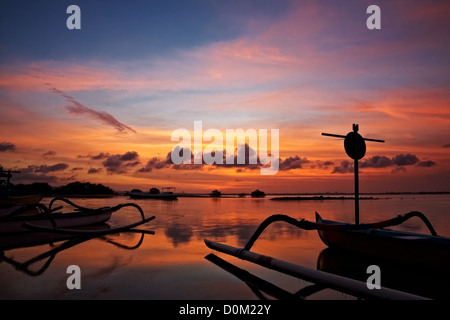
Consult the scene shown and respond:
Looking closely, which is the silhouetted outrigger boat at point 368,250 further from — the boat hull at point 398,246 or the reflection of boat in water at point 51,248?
the reflection of boat in water at point 51,248

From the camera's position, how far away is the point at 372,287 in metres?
5.90

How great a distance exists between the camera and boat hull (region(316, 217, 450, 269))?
7.59m

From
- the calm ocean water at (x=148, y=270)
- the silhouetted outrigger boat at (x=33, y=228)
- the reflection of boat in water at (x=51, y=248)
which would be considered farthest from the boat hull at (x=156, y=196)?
the calm ocean water at (x=148, y=270)

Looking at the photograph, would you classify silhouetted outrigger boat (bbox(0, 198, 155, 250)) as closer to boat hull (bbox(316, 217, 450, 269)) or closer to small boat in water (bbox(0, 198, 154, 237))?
small boat in water (bbox(0, 198, 154, 237))

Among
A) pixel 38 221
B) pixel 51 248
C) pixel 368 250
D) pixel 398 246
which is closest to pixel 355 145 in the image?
pixel 368 250

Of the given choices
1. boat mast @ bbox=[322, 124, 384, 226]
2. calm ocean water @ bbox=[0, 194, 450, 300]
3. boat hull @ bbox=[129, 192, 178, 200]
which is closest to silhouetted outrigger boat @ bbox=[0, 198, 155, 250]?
calm ocean water @ bbox=[0, 194, 450, 300]

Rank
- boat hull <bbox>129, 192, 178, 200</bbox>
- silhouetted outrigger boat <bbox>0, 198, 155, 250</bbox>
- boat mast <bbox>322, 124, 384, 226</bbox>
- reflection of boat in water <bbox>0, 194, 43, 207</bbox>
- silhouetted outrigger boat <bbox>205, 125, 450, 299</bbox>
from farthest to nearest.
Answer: boat hull <bbox>129, 192, 178, 200</bbox> → reflection of boat in water <bbox>0, 194, 43, 207</bbox> → silhouetted outrigger boat <bbox>0, 198, 155, 250</bbox> → boat mast <bbox>322, 124, 384, 226</bbox> → silhouetted outrigger boat <bbox>205, 125, 450, 299</bbox>

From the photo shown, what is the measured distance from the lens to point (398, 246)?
8.46 meters

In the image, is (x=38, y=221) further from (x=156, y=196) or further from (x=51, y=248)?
(x=156, y=196)

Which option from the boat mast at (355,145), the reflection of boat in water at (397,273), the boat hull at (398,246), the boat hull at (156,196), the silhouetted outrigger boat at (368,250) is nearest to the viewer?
the silhouetted outrigger boat at (368,250)

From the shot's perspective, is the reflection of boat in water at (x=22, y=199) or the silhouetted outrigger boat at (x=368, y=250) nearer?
the silhouetted outrigger boat at (x=368, y=250)

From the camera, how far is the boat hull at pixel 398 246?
24.9 feet

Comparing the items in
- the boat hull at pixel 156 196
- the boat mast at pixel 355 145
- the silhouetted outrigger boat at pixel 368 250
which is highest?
the boat mast at pixel 355 145
